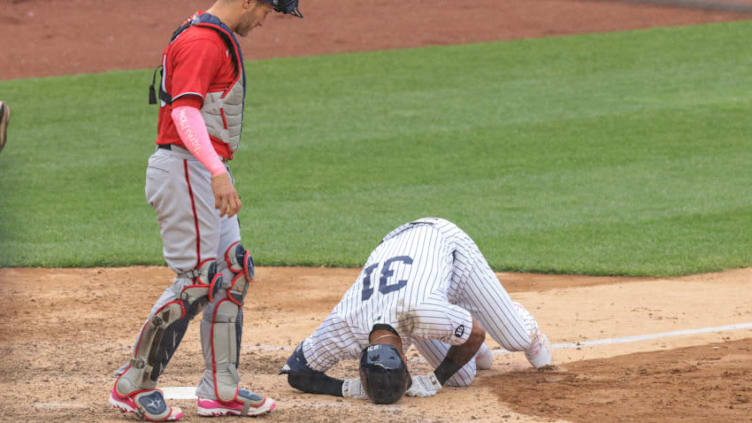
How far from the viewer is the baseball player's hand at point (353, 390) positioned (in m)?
5.04

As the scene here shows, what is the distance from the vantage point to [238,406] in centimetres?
470

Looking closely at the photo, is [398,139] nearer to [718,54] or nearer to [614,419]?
[718,54]

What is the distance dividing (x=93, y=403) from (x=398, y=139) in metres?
8.10

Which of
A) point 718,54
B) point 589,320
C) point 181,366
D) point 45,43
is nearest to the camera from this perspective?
point 181,366

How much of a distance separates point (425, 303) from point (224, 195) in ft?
3.41

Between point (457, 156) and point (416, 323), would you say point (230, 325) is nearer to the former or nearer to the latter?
point (416, 323)

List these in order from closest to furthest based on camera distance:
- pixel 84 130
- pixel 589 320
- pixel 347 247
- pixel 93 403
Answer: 1. pixel 93 403
2. pixel 589 320
3. pixel 347 247
4. pixel 84 130

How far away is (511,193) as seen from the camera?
10328 mm

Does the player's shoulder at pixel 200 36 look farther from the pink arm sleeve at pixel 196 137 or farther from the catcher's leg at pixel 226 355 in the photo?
the catcher's leg at pixel 226 355

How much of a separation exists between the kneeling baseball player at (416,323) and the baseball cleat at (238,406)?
448 millimetres

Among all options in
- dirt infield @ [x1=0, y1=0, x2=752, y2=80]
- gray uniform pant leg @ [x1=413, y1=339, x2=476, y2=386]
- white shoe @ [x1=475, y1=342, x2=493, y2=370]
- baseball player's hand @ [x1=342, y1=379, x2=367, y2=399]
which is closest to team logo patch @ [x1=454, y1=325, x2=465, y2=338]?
gray uniform pant leg @ [x1=413, y1=339, x2=476, y2=386]

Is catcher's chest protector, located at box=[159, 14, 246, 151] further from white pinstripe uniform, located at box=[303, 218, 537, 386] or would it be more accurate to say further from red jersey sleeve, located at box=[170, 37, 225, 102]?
white pinstripe uniform, located at box=[303, 218, 537, 386]

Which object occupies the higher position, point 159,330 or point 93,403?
point 159,330

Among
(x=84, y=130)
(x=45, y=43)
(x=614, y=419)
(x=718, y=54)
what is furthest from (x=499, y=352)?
(x=45, y=43)
